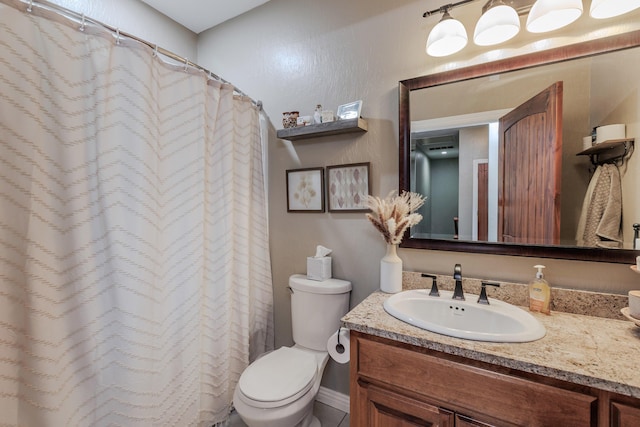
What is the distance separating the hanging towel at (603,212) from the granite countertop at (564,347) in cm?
31

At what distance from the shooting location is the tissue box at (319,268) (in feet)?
5.50

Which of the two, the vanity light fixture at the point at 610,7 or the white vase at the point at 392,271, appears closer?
the vanity light fixture at the point at 610,7

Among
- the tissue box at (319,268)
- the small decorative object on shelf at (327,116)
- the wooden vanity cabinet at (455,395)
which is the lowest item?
the wooden vanity cabinet at (455,395)

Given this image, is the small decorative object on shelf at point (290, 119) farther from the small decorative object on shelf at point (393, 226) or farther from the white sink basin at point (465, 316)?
Answer: the white sink basin at point (465, 316)

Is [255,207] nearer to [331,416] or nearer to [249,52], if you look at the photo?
[249,52]

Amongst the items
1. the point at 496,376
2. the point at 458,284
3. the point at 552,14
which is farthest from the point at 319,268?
the point at 552,14

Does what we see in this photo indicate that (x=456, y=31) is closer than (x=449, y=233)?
Yes

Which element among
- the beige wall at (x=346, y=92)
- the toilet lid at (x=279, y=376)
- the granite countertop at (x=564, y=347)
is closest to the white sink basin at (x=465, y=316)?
the granite countertop at (x=564, y=347)

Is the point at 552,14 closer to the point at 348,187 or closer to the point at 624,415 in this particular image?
the point at 348,187

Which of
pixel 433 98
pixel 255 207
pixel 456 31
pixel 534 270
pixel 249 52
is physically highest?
pixel 249 52

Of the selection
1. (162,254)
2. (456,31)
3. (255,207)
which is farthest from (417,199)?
(162,254)

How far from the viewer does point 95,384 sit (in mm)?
1139

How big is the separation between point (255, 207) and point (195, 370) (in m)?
0.99

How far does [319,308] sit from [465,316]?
76 cm
